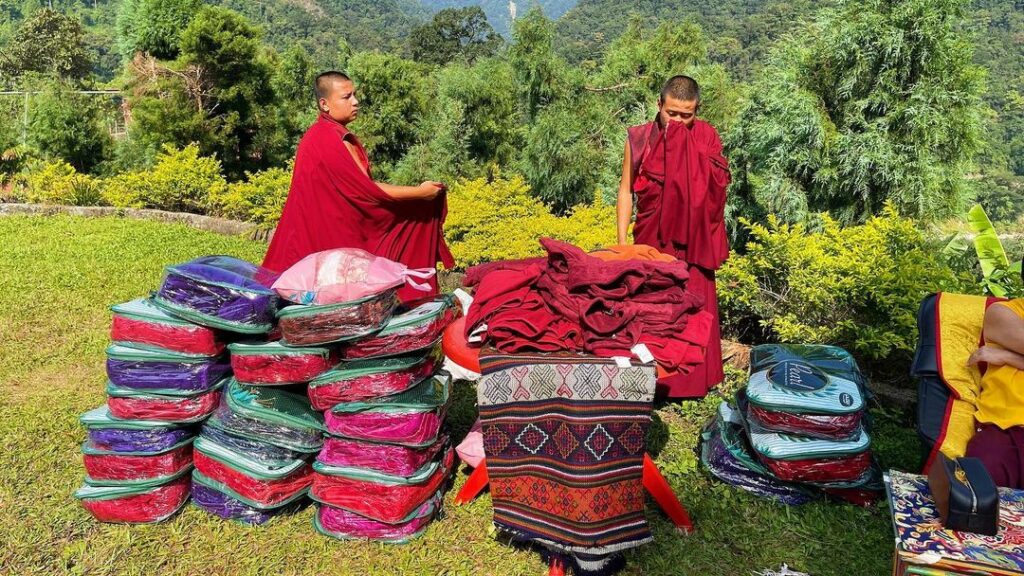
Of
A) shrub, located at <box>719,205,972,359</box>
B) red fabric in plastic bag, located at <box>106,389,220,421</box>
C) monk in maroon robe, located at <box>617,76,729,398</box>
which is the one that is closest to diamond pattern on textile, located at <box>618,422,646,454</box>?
monk in maroon robe, located at <box>617,76,729,398</box>

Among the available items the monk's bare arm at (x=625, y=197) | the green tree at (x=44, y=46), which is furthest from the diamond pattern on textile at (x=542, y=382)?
the green tree at (x=44, y=46)

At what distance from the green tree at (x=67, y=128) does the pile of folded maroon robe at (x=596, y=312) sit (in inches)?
631

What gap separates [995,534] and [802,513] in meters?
1.11

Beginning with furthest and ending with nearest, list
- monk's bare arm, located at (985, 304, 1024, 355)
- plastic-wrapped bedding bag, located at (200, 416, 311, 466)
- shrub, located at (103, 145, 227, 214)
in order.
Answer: shrub, located at (103, 145, 227, 214)
plastic-wrapped bedding bag, located at (200, 416, 311, 466)
monk's bare arm, located at (985, 304, 1024, 355)

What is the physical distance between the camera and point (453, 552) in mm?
3092

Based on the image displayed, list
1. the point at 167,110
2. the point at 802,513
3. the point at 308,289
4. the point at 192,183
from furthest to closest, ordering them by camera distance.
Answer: the point at 167,110, the point at 192,183, the point at 802,513, the point at 308,289

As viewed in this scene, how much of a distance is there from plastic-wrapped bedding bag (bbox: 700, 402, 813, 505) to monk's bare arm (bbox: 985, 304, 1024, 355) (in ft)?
3.57

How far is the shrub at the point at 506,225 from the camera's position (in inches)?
264

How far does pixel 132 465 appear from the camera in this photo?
10.3ft

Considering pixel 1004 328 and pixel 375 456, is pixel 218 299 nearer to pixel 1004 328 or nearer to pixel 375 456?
pixel 375 456

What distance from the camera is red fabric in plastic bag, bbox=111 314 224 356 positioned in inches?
120

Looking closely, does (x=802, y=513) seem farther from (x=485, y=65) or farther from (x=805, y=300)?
(x=485, y=65)

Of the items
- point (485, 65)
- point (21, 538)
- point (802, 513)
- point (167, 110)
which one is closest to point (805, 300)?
point (802, 513)

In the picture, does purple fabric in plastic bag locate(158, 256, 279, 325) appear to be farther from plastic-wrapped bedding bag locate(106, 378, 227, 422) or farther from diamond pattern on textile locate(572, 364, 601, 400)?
diamond pattern on textile locate(572, 364, 601, 400)
